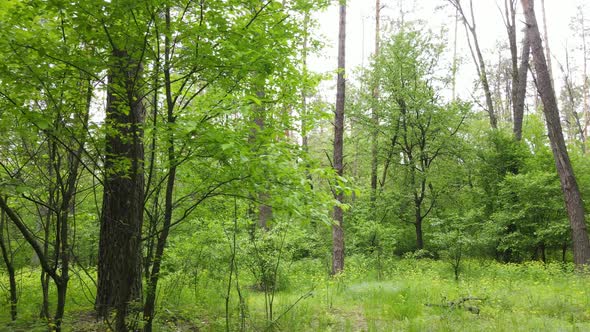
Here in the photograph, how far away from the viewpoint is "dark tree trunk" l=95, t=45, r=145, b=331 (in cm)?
318

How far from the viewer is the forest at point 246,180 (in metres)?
3.01

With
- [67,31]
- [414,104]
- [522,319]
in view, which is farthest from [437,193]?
[67,31]

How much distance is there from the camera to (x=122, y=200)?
444cm

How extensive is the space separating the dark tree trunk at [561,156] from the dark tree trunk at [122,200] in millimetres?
10323

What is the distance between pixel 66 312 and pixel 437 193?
43.1 feet

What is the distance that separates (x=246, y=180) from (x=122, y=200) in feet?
6.71

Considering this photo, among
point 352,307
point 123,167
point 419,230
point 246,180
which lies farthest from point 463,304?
point 419,230

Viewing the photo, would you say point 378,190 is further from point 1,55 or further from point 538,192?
point 1,55

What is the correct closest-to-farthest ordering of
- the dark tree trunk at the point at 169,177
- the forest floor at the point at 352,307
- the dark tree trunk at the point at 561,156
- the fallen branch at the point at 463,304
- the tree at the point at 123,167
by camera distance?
the tree at the point at 123,167 → the dark tree trunk at the point at 169,177 → the forest floor at the point at 352,307 → the fallen branch at the point at 463,304 → the dark tree trunk at the point at 561,156

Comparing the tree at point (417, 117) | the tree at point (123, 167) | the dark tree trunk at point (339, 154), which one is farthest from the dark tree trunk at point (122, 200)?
the tree at point (417, 117)

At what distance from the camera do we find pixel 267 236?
6.66 m

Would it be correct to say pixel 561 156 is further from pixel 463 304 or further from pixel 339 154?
pixel 463 304

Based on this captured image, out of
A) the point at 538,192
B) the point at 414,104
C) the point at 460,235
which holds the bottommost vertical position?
the point at 460,235

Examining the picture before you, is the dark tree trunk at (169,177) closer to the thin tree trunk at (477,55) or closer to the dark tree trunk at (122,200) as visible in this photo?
the dark tree trunk at (122,200)
